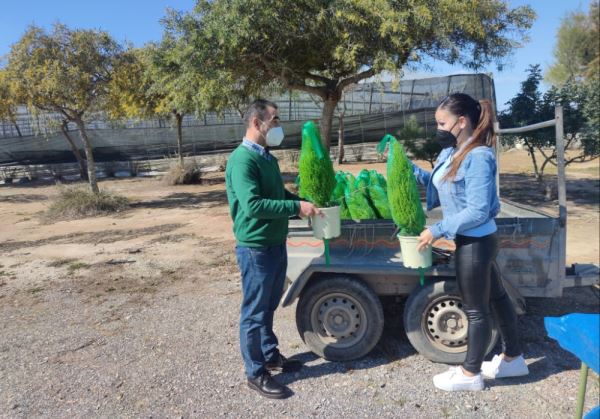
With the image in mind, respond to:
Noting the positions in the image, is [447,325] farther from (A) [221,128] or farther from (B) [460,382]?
(A) [221,128]

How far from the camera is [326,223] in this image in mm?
3086

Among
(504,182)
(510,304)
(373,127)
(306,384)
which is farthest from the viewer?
(373,127)

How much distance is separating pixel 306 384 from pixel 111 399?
1.33 m

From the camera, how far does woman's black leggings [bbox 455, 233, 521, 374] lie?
2.76 meters

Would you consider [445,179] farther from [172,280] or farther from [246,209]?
[172,280]

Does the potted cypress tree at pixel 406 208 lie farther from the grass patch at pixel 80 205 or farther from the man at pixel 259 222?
the grass patch at pixel 80 205

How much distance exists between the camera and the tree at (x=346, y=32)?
26.4 feet

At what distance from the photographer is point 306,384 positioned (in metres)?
3.26

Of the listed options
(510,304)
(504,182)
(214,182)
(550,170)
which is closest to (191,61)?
(510,304)

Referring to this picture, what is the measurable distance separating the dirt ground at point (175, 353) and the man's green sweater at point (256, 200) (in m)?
1.11

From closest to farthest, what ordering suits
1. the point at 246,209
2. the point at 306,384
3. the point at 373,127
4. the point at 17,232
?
the point at 246,209
the point at 306,384
the point at 17,232
the point at 373,127

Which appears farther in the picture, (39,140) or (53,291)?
(39,140)

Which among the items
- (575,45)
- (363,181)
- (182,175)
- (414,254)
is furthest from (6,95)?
(575,45)

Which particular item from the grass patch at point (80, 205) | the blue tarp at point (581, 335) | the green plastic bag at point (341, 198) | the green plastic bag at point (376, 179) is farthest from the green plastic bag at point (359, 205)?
the grass patch at point (80, 205)
